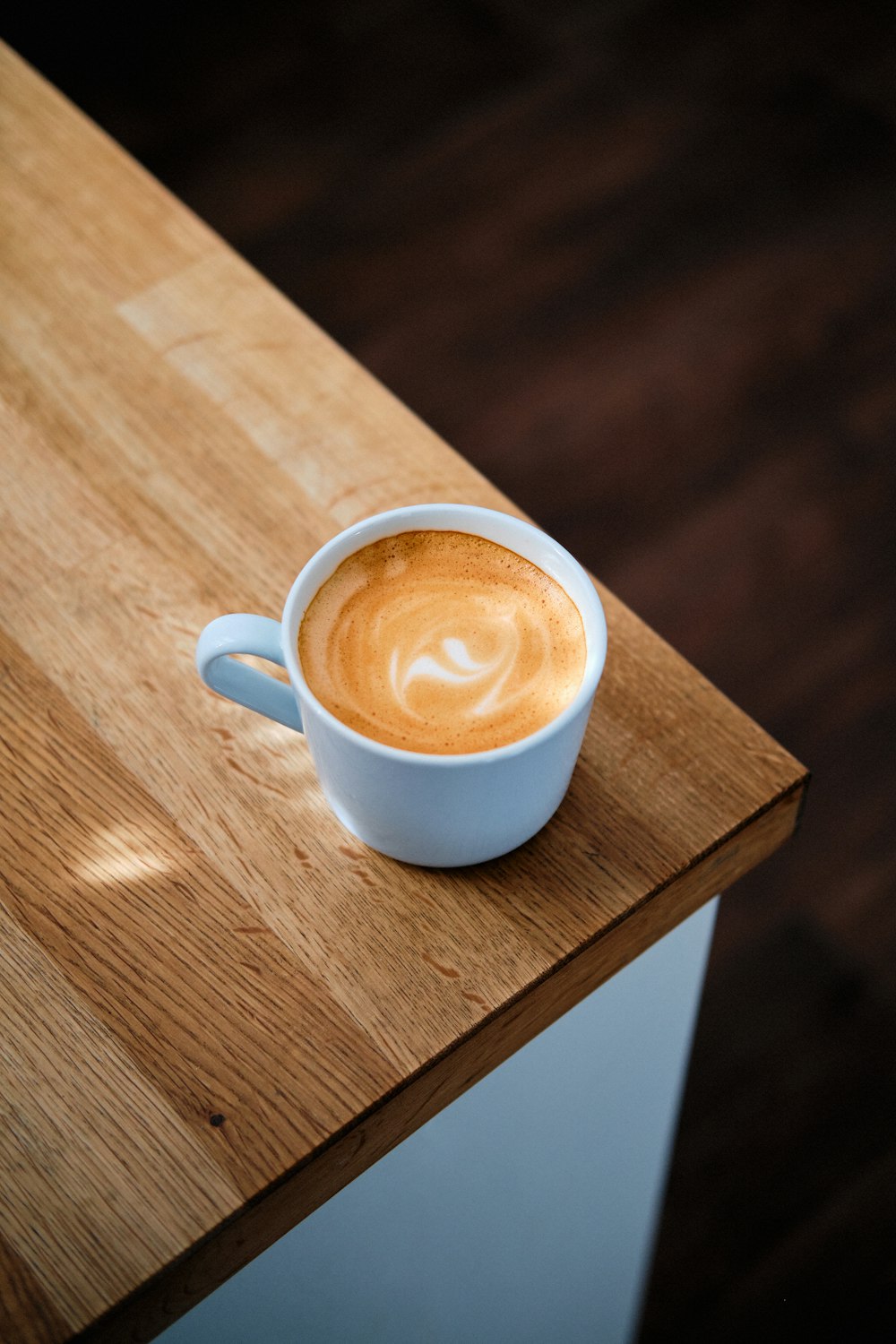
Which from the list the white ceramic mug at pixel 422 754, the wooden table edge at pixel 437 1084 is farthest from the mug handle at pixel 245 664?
the wooden table edge at pixel 437 1084

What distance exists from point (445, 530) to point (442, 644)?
6 centimetres

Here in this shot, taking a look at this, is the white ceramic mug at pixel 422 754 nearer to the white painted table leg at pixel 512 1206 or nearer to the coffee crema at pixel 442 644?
the coffee crema at pixel 442 644

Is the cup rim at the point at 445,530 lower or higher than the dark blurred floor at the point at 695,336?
higher

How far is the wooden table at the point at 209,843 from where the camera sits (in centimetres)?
55

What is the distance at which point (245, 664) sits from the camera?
57 cm

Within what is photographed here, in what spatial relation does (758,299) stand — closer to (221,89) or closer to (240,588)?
(221,89)

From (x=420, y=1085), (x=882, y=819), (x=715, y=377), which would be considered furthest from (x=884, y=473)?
(x=420, y=1085)

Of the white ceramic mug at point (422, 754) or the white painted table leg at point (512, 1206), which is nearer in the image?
the white ceramic mug at point (422, 754)

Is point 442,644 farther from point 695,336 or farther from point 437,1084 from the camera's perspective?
point 695,336

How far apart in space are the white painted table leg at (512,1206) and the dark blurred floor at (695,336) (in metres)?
0.40

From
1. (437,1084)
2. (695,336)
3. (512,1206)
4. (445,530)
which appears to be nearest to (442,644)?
(445,530)

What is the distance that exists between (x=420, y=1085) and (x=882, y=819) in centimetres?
94

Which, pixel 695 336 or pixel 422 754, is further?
pixel 695 336

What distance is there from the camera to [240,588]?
0.71 metres
